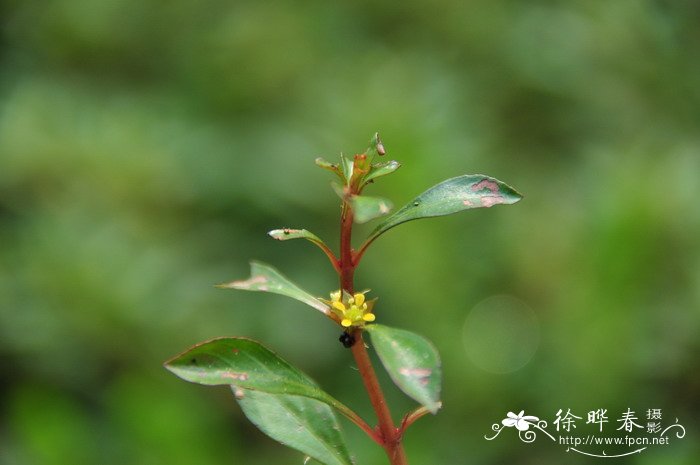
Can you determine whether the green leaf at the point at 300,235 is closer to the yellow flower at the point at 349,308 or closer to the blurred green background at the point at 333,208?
the yellow flower at the point at 349,308

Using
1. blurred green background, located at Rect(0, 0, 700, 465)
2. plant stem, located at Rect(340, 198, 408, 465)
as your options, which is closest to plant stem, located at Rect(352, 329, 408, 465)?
plant stem, located at Rect(340, 198, 408, 465)

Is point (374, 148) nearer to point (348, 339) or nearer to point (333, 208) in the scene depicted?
point (348, 339)

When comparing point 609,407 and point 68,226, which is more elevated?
point 68,226

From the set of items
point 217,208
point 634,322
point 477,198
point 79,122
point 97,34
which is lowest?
point 477,198

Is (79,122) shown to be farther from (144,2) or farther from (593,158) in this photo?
(593,158)

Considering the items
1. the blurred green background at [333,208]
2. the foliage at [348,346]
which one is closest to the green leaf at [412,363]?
the foliage at [348,346]

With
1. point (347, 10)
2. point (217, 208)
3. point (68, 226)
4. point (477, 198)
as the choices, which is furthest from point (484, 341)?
point (347, 10)
